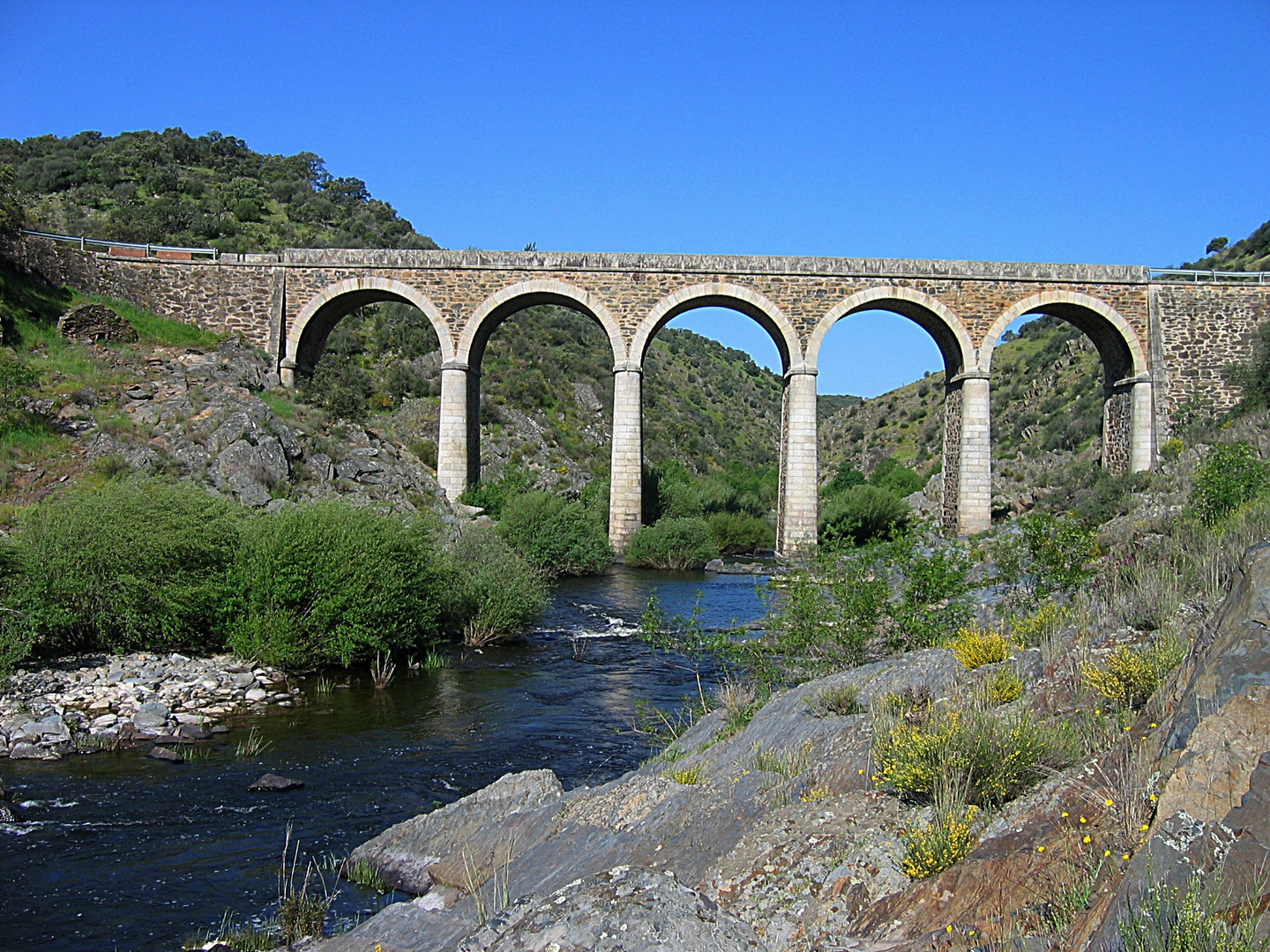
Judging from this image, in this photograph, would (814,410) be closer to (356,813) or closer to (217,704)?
(217,704)

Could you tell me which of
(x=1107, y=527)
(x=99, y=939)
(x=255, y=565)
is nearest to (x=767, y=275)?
(x=1107, y=527)

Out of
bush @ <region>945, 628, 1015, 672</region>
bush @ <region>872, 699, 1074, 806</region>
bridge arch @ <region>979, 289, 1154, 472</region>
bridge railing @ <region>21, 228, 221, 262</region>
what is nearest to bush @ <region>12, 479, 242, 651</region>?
bush @ <region>945, 628, 1015, 672</region>

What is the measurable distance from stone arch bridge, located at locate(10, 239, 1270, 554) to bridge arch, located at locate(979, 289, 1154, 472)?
5cm

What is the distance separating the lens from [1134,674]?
444 cm

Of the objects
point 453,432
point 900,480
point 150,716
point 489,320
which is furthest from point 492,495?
point 900,480

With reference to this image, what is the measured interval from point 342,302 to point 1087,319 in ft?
68.3

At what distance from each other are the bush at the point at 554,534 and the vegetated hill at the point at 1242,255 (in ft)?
107

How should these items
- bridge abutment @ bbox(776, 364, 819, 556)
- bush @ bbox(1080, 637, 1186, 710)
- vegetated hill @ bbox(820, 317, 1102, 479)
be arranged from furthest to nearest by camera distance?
vegetated hill @ bbox(820, 317, 1102, 479), bridge abutment @ bbox(776, 364, 819, 556), bush @ bbox(1080, 637, 1186, 710)

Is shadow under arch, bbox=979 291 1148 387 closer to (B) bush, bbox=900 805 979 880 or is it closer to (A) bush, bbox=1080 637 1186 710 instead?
(A) bush, bbox=1080 637 1186 710

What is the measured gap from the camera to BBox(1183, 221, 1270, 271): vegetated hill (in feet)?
136

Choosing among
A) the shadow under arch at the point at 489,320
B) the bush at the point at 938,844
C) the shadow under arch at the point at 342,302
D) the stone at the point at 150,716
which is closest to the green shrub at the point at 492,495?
the shadow under arch at the point at 489,320

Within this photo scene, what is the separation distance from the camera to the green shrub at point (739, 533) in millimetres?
28253

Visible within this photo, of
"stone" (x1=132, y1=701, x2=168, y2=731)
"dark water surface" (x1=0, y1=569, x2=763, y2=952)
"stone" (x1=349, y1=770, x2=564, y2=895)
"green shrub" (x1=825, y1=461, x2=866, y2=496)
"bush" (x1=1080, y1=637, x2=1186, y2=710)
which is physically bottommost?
"dark water surface" (x1=0, y1=569, x2=763, y2=952)

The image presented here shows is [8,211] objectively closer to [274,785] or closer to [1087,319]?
[274,785]
